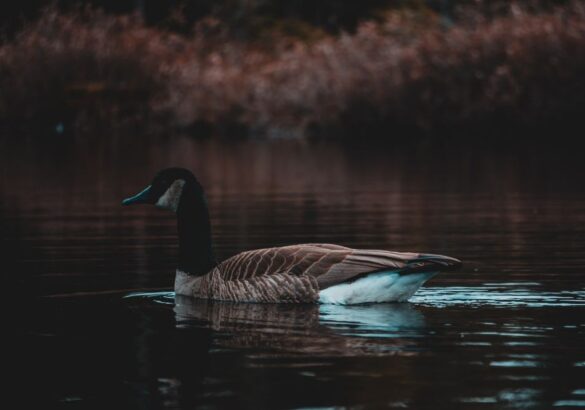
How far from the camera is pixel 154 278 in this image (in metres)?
13.8

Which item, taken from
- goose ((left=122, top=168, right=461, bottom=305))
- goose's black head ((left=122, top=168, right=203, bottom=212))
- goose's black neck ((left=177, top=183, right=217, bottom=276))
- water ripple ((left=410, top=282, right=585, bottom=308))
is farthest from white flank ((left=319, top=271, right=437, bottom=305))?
goose's black head ((left=122, top=168, right=203, bottom=212))

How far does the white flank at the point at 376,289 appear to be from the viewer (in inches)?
436

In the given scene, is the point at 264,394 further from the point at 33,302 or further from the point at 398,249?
the point at 398,249

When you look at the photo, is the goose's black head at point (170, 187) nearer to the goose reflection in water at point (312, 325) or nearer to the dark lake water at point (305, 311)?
the dark lake water at point (305, 311)

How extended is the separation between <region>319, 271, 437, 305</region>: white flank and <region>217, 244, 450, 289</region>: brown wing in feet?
0.26

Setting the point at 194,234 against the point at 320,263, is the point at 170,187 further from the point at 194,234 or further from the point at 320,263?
the point at 320,263

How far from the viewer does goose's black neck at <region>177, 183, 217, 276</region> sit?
41.4ft

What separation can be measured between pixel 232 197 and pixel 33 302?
11.6m

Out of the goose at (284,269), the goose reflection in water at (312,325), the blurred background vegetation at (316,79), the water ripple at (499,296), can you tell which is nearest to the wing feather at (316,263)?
the goose at (284,269)

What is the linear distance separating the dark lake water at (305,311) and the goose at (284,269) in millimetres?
158

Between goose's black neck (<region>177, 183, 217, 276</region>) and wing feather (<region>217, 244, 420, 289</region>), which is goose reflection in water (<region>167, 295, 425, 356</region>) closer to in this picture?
wing feather (<region>217, 244, 420, 289</region>)

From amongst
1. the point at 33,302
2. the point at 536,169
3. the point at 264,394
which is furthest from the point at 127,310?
the point at 536,169

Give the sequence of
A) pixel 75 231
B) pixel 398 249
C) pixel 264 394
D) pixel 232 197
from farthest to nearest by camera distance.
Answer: pixel 232 197 → pixel 75 231 → pixel 398 249 → pixel 264 394

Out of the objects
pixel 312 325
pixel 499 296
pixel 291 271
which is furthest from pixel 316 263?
pixel 499 296
